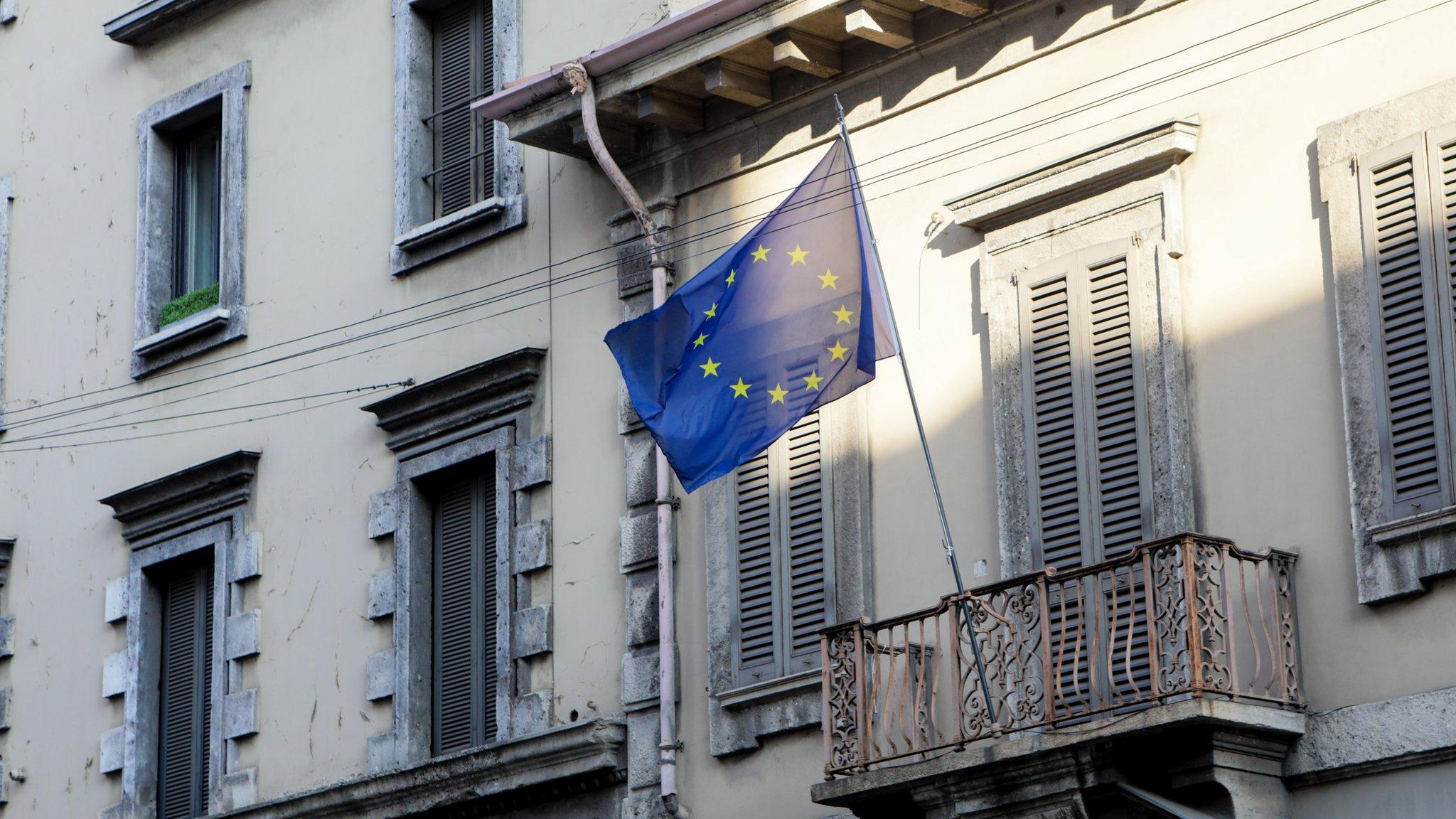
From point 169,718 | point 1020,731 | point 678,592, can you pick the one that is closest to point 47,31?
point 169,718

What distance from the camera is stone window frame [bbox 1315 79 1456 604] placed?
12344 millimetres

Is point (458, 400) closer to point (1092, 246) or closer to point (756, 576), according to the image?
point (756, 576)

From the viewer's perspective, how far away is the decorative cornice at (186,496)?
1903 centimetres

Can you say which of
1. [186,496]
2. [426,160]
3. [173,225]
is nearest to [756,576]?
[426,160]

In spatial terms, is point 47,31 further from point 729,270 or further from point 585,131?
point 729,270

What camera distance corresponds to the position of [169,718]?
19.6 m

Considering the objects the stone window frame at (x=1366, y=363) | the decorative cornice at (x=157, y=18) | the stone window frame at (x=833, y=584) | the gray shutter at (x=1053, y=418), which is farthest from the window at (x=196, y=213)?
the stone window frame at (x=1366, y=363)

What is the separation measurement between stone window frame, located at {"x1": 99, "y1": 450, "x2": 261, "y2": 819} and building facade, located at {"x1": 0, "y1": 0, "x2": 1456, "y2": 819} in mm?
45

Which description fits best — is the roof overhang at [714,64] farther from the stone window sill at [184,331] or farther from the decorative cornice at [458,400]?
the stone window sill at [184,331]

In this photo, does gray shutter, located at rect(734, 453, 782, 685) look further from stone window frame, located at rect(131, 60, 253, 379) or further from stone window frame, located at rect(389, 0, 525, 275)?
stone window frame, located at rect(131, 60, 253, 379)

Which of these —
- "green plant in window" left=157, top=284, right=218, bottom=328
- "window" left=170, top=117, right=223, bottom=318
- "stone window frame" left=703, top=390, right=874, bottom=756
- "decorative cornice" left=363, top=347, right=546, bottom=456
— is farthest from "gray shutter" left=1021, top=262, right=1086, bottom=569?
"window" left=170, top=117, right=223, bottom=318

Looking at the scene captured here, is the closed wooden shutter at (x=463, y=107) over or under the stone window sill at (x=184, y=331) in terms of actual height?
over

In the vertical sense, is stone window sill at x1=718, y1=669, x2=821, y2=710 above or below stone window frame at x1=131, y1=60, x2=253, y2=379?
below

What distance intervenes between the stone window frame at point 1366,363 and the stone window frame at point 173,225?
920cm
